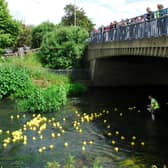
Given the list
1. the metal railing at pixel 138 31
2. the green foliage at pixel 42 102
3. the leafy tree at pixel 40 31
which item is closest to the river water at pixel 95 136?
the green foliage at pixel 42 102

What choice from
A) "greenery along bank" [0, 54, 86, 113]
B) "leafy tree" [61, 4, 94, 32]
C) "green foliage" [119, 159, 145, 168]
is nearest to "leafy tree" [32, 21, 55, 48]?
"leafy tree" [61, 4, 94, 32]

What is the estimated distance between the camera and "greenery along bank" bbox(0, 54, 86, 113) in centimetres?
3572

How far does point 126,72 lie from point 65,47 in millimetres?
8123

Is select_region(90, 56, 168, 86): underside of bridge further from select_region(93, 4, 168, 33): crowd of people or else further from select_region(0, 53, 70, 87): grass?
select_region(93, 4, 168, 33): crowd of people

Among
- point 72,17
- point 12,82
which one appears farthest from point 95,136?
point 72,17

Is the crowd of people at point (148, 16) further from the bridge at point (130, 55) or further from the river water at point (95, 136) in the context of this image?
the river water at point (95, 136)

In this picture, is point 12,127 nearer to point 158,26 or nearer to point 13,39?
point 158,26

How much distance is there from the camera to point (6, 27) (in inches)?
2418

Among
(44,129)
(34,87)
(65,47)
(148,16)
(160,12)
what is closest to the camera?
(44,129)

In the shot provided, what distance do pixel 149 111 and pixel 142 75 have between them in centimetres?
1831

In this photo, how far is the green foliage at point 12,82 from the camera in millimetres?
43438

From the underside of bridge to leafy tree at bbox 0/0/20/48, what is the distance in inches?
545

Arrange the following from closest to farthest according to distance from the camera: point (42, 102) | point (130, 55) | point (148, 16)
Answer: point (148, 16) < point (42, 102) < point (130, 55)

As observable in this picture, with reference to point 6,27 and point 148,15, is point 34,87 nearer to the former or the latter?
point 148,15
